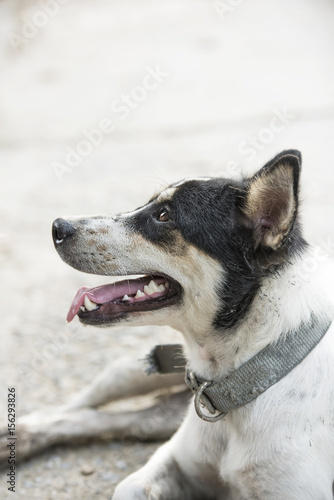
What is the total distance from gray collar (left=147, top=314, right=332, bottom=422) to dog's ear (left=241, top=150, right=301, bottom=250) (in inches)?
12.7

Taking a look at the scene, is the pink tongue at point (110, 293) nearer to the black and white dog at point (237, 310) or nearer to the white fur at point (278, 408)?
the black and white dog at point (237, 310)

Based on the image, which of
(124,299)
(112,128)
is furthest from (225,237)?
(112,128)

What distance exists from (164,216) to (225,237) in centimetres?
27

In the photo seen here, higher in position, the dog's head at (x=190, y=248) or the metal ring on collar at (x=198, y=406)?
the dog's head at (x=190, y=248)

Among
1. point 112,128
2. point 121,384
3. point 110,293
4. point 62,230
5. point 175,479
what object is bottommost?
point 112,128

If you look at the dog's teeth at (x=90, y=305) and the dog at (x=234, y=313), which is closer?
the dog at (x=234, y=313)

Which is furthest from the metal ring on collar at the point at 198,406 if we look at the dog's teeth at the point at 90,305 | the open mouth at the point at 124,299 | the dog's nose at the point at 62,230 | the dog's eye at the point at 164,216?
the dog's nose at the point at 62,230

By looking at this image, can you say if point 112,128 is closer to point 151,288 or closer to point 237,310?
point 151,288

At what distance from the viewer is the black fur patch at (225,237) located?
223cm

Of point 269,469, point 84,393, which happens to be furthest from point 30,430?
point 269,469

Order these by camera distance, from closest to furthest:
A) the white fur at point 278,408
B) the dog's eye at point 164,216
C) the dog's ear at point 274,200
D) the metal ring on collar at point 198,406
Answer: the dog's ear at point 274,200 → the white fur at point 278,408 → the metal ring on collar at point 198,406 → the dog's eye at point 164,216

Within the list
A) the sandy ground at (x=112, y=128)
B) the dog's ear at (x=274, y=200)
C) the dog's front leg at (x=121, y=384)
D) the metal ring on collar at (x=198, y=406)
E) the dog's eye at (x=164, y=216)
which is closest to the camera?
the dog's ear at (x=274, y=200)

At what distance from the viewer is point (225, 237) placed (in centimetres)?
228

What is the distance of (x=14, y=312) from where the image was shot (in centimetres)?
Result: 443
